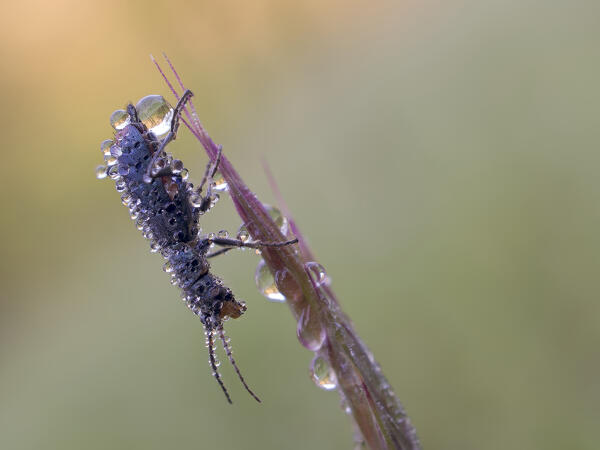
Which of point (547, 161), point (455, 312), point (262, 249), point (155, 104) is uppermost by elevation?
point (155, 104)

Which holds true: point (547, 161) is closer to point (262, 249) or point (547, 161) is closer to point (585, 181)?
point (585, 181)

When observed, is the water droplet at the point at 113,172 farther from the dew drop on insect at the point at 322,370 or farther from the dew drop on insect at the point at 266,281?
the dew drop on insect at the point at 322,370

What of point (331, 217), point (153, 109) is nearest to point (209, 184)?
point (153, 109)

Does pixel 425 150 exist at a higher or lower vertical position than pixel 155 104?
lower

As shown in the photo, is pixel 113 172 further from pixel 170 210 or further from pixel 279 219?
pixel 279 219

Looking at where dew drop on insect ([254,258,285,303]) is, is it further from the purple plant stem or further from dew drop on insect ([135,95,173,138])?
dew drop on insect ([135,95,173,138])

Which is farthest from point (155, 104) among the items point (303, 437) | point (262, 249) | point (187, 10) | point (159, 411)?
point (187, 10)

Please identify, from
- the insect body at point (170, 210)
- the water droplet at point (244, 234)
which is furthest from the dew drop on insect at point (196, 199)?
the water droplet at point (244, 234)

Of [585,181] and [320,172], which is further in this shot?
[320,172]
